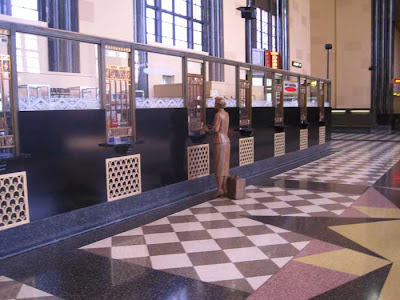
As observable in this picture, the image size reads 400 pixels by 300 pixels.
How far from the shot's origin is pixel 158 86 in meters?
6.15

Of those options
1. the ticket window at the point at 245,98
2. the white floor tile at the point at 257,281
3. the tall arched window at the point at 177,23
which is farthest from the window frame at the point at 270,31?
the white floor tile at the point at 257,281

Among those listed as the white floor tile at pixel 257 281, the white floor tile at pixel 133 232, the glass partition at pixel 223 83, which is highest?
the glass partition at pixel 223 83

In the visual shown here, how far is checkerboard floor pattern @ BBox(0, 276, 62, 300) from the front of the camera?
2846mm

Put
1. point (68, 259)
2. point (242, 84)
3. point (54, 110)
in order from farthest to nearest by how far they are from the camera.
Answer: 1. point (242, 84)
2. point (54, 110)
3. point (68, 259)

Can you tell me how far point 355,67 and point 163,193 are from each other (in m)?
19.7

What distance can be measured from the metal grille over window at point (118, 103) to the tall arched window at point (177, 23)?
6.99m

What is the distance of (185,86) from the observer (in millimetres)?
6066

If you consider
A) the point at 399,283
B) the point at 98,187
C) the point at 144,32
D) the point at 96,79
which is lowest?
the point at 399,283

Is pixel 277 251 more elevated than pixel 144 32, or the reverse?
pixel 144 32

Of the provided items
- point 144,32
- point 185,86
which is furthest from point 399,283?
point 144,32

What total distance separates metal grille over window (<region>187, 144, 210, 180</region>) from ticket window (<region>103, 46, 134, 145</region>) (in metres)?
1.33

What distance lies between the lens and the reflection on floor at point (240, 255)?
9.70 ft

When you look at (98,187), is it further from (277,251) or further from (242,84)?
(242,84)

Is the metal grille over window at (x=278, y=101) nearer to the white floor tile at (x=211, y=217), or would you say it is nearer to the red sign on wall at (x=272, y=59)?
A: the white floor tile at (x=211, y=217)
